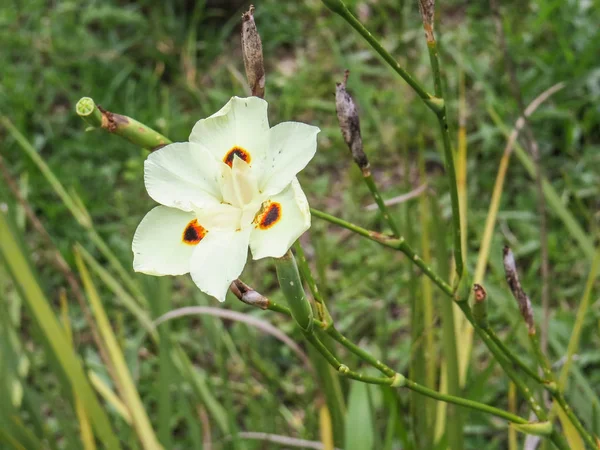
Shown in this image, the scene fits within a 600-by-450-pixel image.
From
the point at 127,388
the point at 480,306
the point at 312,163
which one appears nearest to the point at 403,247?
the point at 480,306

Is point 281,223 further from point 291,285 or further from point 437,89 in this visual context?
point 437,89

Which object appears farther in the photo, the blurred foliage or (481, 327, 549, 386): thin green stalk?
the blurred foliage

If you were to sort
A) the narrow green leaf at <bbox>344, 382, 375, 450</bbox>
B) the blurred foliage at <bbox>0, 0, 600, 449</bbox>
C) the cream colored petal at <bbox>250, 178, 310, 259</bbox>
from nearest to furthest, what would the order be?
the cream colored petal at <bbox>250, 178, 310, 259</bbox>, the narrow green leaf at <bbox>344, 382, 375, 450</bbox>, the blurred foliage at <bbox>0, 0, 600, 449</bbox>

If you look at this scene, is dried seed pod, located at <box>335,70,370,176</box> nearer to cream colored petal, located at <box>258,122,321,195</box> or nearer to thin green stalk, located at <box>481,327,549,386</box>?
cream colored petal, located at <box>258,122,321,195</box>

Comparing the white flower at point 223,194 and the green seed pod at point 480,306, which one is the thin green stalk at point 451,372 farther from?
the white flower at point 223,194

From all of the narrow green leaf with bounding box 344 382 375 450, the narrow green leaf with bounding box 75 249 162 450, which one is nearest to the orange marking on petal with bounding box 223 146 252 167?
the narrow green leaf with bounding box 344 382 375 450

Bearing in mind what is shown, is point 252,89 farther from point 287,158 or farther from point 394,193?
point 394,193

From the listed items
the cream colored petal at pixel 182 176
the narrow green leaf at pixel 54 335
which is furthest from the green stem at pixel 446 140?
the narrow green leaf at pixel 54 335
